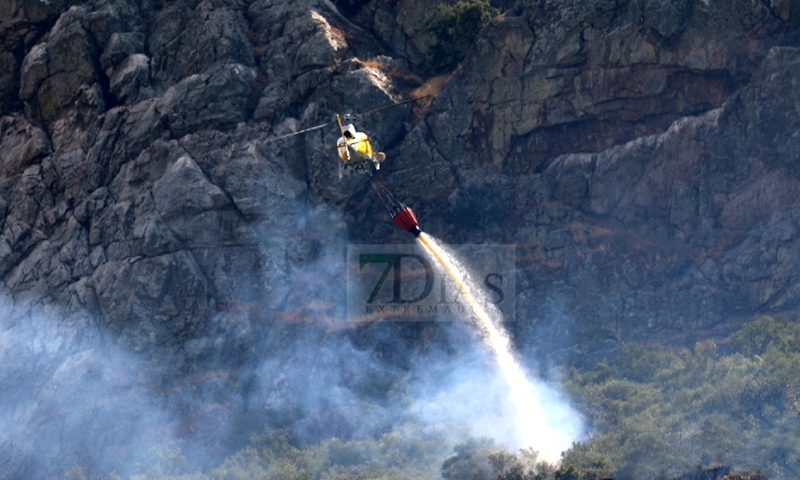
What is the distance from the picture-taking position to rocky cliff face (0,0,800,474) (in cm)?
5916

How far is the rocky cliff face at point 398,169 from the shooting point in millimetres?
59156

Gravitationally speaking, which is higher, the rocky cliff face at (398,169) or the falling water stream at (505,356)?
the rocky cliff face at (398,169)

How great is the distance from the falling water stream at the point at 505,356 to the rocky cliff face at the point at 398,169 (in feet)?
6.10

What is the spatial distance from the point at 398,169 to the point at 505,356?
480 inches

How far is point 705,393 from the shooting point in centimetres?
5403

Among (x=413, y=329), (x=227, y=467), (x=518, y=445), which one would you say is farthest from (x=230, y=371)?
(x=518, y=445)

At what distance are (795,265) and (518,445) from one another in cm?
1690

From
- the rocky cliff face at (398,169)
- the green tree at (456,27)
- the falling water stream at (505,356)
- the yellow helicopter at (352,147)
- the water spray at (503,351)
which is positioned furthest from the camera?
the green tree at (456,27)


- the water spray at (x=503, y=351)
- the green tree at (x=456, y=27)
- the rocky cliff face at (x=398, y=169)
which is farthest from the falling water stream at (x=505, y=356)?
the green tree at (x=456, y=27)

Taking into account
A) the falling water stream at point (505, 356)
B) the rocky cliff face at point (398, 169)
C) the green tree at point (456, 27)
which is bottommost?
the falling water stream at point (505, 356)

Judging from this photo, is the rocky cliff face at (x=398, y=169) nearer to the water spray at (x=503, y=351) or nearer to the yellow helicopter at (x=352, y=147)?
the water spray at (x=503, y=351)

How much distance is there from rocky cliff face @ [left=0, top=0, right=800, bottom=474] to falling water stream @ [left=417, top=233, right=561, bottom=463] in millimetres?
1859

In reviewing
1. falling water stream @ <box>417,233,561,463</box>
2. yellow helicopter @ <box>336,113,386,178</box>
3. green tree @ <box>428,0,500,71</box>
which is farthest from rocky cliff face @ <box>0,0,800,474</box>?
yellow helicopter @ <box>336,113,386,178</box>

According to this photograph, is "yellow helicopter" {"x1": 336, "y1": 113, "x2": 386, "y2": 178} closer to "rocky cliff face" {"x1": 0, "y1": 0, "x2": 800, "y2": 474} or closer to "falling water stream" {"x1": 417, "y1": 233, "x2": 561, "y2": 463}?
"falling water stream" {"x1": 417, "y1": 233, "x2": 561, "y2": 463}
